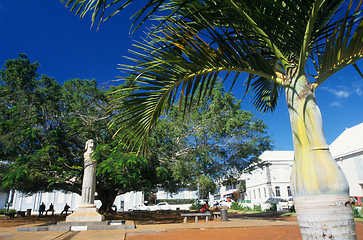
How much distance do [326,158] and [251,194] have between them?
46.8 metres

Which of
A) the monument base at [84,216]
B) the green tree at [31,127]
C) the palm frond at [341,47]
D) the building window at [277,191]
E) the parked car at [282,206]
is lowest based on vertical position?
the parked car at [282,206]

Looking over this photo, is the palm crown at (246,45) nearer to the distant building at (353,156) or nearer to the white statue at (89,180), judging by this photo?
the white statue at (89,180)

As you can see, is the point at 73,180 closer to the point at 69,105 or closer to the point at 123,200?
the point at 69,105

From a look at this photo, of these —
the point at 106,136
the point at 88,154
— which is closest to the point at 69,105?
the point at 106,136

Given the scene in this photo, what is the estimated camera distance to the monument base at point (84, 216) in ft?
32.3

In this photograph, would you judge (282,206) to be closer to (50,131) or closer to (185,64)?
(50,131)

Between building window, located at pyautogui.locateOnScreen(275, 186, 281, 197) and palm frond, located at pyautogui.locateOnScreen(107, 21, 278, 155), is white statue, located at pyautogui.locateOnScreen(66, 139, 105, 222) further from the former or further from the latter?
building window, located at pyautogui.locateOnScreen(275, 186, 281, 197)

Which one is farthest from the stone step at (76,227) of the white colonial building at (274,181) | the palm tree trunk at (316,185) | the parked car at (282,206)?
the parked car at (282,206)

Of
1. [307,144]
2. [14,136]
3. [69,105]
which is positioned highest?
[69,105]

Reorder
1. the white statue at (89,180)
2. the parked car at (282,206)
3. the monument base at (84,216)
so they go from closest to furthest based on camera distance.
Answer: the monument base at (84,216), the white statue at (89,180), the parked car at (282,206)

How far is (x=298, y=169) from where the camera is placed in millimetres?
2166

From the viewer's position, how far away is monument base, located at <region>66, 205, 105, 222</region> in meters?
9.84

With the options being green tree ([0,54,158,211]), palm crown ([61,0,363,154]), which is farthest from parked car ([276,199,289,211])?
palm crown ([61,0,363,154])

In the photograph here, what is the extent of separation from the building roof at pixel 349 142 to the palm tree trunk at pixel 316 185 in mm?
24381
